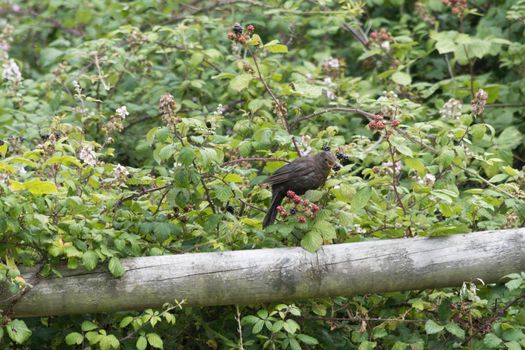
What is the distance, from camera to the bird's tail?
4.80m

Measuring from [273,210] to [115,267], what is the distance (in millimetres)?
918

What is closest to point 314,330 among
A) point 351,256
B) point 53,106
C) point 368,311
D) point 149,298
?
point 368,311

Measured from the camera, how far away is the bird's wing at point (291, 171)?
4.68 meters

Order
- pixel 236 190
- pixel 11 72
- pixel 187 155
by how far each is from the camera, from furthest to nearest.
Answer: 1. pixel 11 72
2. pixel 236 190
3. pixel 187 155

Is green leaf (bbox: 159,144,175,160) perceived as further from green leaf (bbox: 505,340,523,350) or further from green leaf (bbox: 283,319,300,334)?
green leaf (bbox: 505,340,523,350)

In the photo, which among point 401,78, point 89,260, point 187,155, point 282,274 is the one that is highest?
point 187,155

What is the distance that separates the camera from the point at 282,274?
4.46m

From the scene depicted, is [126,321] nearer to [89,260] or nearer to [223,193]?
[89,260]

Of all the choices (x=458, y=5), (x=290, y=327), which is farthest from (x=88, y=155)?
(x=458, y=5)

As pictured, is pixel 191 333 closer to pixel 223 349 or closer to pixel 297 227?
pixel 223 349

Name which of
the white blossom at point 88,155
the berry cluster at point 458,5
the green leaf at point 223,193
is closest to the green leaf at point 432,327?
the green leaf at point 223,193

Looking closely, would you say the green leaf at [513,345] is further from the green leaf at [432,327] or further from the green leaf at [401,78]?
the green leaf at [401,78]

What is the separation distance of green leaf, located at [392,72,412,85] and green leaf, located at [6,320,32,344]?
11.0ft

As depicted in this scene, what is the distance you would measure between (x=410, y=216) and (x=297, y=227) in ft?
1.96
